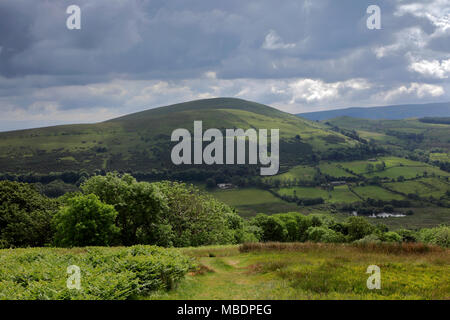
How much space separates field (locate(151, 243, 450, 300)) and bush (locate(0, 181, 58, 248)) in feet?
99.7

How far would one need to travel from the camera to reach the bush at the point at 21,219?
43781 mm

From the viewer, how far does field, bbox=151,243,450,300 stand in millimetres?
14331

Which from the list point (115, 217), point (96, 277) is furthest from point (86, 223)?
point (96, 277)

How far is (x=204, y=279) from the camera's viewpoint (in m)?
18.5

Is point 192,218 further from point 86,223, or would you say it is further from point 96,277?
point 96,277

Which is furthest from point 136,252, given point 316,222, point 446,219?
point 446,219

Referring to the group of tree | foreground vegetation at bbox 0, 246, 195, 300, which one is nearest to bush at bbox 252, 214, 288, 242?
the group of tree

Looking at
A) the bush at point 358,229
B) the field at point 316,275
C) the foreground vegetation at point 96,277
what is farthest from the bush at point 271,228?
the foreground vegetation at point 96,277

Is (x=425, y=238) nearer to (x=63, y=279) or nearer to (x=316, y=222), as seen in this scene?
(x=316, y=222)

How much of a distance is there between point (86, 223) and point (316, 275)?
25.8 metres

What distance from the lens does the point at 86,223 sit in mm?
33656

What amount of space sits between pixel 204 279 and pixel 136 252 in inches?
186

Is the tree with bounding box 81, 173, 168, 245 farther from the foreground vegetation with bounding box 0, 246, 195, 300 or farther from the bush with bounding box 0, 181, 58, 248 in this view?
the foreground vegetation with bounding box 0, 246, 195, 300

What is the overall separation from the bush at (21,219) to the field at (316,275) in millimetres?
30403
